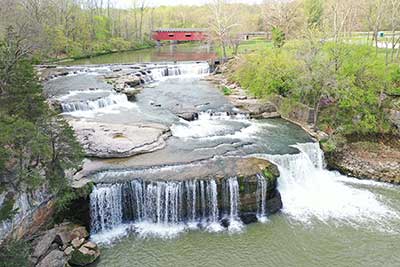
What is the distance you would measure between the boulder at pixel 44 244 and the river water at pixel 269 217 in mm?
1757

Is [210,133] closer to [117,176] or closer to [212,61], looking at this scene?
[117,176]

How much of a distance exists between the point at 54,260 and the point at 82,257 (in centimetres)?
91

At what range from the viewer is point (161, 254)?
12.9 m

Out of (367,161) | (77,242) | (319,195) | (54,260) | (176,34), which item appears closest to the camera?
(54,260)

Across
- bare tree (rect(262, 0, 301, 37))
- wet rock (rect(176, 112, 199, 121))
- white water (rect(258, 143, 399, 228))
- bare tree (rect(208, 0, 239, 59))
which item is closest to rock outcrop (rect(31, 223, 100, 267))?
white water (rect(258, 143, 399, 228))

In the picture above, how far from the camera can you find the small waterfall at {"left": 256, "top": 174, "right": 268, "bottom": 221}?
15.5 m

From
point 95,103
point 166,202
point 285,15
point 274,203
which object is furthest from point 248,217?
point 285,15

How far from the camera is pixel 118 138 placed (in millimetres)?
18578

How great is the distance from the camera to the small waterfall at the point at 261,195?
15.5 meters

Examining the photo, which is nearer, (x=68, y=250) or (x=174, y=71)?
(x=68, y=250)

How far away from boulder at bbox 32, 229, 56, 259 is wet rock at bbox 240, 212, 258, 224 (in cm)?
723

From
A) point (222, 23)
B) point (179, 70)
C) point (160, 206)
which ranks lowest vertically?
point (160, 206)

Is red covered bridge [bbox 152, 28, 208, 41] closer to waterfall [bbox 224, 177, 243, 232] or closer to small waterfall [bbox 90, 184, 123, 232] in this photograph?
waterfall [bbox 224, 177, 243, 232]

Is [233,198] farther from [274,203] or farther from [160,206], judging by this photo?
[160,206]
